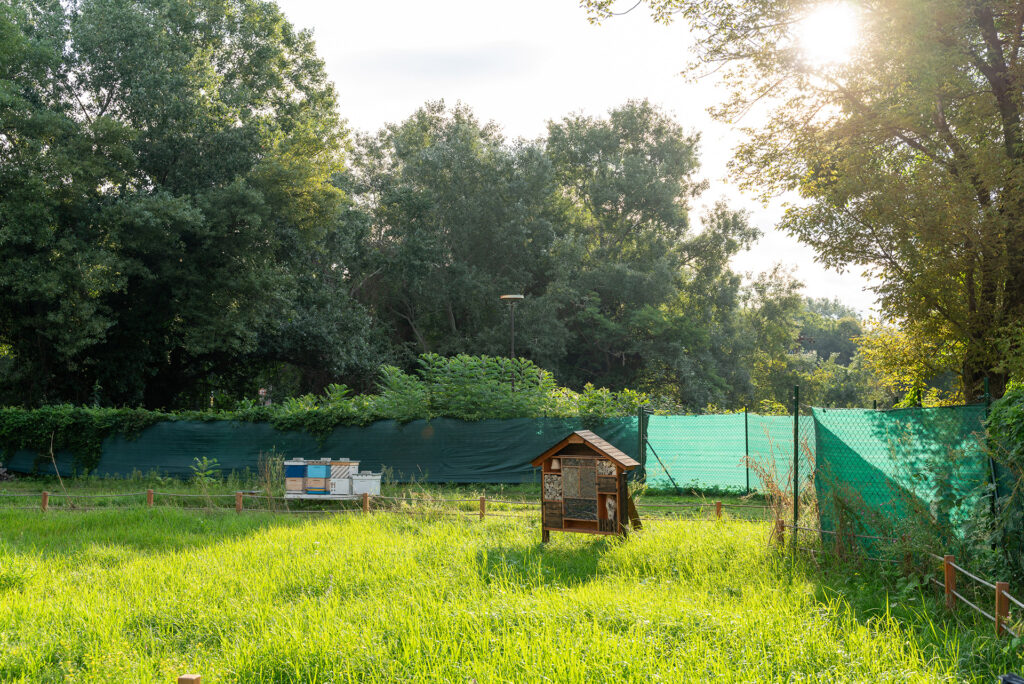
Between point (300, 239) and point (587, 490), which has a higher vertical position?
point (300, 239)

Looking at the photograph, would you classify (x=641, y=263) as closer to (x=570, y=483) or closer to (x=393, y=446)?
(x=393, y=446)

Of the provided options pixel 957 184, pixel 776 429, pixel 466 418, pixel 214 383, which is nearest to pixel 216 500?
pixel 466 418

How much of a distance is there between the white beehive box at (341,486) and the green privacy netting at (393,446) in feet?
14.1

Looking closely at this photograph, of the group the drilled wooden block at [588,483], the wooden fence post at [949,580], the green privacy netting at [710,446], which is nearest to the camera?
the wooden fence post at [949,580]

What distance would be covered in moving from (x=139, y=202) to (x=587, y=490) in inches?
896

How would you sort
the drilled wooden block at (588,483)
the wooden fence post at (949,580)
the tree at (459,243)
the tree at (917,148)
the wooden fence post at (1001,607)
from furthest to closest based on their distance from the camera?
the tree at (459,243) < the tree at (917,148) < the drilled wooden block at (588,483) < the wooden fence post at (949,580) < the wooden fence post at (1001,607)

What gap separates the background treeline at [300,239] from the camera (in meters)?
27.6

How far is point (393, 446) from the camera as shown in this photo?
22344 mm

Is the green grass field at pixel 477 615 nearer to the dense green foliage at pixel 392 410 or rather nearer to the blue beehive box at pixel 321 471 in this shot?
the blue beehive box at pixel 321 471

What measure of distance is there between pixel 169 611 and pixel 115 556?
3.85 m

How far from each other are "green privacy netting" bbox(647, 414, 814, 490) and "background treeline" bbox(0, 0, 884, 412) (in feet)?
11.6

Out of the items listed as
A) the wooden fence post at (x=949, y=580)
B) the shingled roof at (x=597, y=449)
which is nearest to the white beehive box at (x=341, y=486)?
the shingled roof at (x=597, y=449)

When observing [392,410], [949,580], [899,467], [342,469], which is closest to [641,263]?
[392,410]

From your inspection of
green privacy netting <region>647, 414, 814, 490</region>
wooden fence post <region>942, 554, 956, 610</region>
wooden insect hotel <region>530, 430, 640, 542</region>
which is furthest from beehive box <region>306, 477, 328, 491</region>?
wooden fence post <region>942, 554, 956, 610</region>
